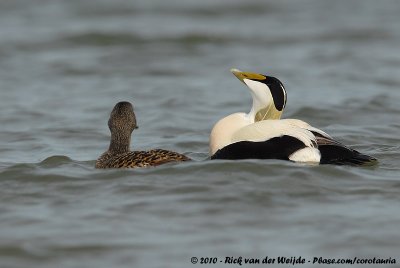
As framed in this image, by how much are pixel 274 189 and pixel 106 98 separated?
6793 mm

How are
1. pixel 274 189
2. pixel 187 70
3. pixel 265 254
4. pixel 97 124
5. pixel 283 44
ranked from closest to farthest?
pixel 265 254 < pixel 274 189 < pixel 97 124 < pixel 187 70 < pixel 283 44

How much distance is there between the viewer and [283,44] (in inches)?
736

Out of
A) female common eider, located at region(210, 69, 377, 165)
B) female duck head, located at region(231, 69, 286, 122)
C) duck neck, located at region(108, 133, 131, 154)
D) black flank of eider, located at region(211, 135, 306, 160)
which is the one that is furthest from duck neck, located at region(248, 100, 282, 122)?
duck neck, located at region(108, 133, 131, 154)

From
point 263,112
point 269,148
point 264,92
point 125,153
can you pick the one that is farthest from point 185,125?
point 269,148

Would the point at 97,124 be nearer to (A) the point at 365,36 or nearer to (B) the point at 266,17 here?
(A) the point at 365,36

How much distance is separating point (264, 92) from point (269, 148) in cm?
82

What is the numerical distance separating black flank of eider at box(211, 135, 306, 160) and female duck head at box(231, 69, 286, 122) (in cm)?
66

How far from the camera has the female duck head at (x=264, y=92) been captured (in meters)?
9.23

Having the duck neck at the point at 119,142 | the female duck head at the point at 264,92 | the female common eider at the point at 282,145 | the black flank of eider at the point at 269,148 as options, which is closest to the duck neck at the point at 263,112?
the female duck head at the point at 264,92

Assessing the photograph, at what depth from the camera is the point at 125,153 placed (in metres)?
8.96

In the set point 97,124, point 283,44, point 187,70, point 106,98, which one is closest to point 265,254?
point 97,124

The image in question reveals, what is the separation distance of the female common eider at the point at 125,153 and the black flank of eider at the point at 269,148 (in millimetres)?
503

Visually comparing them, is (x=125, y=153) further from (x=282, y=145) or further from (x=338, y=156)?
(x=338, y=156)

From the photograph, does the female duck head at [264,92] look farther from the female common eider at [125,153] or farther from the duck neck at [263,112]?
the female common eider at [125,153]
